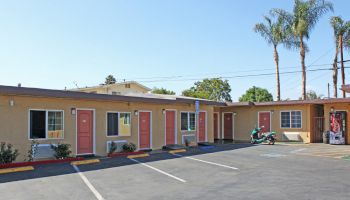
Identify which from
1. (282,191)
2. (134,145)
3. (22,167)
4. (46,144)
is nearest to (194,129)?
(134,145)

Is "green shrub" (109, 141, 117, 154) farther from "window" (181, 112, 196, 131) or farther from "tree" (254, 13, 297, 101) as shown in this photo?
"tree" (254, 13, 297, 101)

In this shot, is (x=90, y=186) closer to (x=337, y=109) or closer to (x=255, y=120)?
(x=337, y=109)

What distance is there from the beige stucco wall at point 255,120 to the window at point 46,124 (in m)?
15.7

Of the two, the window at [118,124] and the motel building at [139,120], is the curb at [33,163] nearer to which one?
the motel building at [139,120]

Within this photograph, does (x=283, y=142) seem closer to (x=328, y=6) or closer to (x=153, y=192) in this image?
(x=328, y=6)

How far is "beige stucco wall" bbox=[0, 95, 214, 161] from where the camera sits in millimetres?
14109

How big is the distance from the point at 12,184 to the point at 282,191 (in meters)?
7.15

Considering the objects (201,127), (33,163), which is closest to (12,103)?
(33,163)

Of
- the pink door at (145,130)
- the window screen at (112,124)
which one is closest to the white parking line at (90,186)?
the window screen at (112,124)

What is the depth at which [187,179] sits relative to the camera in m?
10.9

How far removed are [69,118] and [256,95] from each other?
51.4 meters

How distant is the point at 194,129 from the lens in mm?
23219

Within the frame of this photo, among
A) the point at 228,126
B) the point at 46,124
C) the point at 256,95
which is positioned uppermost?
the point at 256,95

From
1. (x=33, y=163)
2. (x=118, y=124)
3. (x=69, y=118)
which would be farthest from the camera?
(x=118, y=124)
